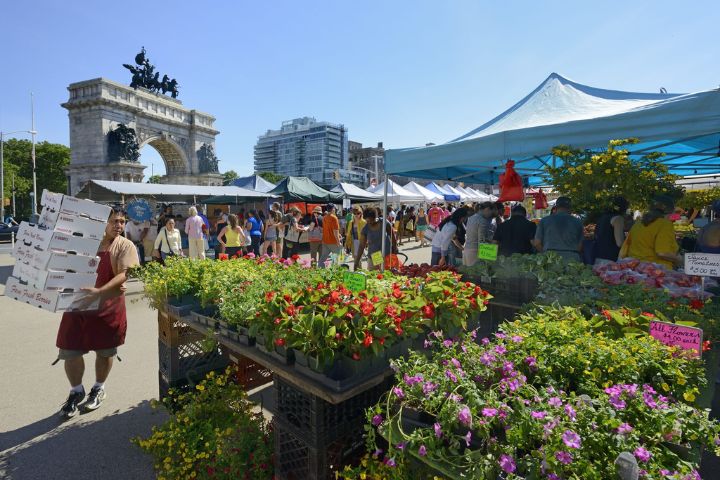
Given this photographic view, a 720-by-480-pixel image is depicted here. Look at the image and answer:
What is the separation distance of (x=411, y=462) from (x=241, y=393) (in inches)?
70.3

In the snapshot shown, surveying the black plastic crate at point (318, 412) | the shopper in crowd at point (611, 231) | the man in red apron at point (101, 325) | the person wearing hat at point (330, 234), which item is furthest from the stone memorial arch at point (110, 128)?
the black plastic crate at point (318, 412)

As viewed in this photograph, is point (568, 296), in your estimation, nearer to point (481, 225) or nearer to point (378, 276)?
point (378, 276)

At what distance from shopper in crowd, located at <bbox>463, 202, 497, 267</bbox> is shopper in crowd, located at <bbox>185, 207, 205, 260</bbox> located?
6257mm

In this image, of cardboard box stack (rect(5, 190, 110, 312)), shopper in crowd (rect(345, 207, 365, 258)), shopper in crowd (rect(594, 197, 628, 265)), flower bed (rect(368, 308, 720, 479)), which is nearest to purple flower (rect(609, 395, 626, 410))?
flower bed (rect(368, 308, 720, 479))

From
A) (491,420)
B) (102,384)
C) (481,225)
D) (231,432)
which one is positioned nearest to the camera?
(491,420)

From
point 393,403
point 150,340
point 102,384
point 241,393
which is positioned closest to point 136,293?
point 150,340

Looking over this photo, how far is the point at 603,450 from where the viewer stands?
1.21m

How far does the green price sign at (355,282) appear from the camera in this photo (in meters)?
2.58

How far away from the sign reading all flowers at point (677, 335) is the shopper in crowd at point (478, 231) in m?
4.51

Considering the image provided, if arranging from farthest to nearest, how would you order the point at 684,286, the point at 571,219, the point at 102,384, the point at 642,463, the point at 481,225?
the point at 481,225 → the point at 571,219 → the point at 102,384 → the point at 684,286 → the point at 642,463

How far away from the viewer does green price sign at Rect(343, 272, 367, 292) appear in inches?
102

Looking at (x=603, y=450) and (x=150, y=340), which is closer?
(x=603, y=450)

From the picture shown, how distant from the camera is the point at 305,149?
158250mm

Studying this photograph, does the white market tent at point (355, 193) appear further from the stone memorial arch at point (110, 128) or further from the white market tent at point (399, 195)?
the stone memorial arch at point (110, 128)
